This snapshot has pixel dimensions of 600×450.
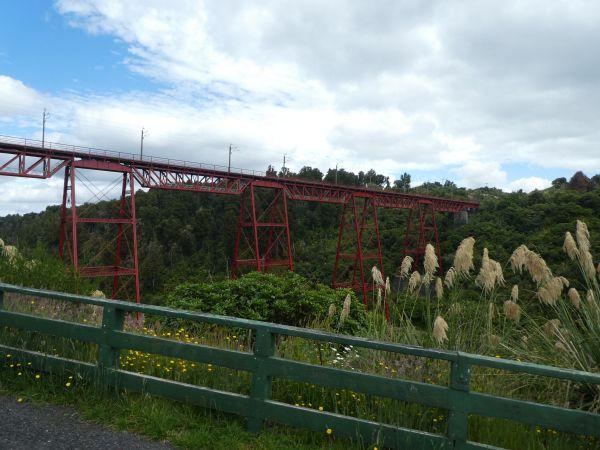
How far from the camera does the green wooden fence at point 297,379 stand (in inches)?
108

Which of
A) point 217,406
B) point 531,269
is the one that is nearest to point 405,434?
point 217,406

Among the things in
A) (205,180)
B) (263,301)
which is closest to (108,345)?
(263,301)

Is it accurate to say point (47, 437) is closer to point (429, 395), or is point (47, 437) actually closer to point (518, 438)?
point (429, 395)

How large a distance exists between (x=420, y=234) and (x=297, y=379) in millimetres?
33599

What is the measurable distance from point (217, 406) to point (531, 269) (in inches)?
96.4

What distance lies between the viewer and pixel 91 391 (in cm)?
379

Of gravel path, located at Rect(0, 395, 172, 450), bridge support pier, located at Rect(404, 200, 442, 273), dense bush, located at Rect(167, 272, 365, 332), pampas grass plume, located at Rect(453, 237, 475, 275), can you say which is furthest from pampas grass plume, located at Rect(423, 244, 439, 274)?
bridge support pier, located at Rect(404, 200, 442, 273)

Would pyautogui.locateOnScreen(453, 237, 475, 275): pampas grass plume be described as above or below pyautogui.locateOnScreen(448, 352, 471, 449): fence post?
above

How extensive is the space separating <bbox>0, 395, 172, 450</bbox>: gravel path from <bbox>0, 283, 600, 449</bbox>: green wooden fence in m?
0.39

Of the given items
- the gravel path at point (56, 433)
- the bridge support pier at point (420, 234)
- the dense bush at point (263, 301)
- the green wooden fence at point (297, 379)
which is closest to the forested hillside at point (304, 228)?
the bridge support pier at point (420, 234)

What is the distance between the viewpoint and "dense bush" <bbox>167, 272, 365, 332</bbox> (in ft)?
26.3

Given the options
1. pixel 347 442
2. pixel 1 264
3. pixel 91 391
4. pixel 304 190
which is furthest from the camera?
pixel 304 190

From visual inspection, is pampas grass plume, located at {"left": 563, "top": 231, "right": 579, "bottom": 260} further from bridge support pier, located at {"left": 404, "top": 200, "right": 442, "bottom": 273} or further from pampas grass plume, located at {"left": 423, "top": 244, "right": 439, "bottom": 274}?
bridge support pier, located at {"left": 404, "top": 200, "right": 442, "bottom": 273}

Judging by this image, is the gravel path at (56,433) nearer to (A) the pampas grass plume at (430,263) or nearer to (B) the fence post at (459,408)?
(B) the fence post at (459,408)
